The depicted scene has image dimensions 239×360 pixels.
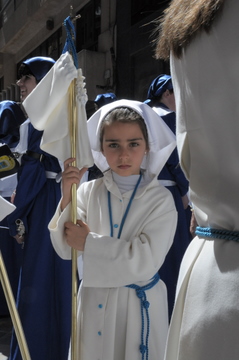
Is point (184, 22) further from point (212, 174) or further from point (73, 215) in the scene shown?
point (73, 215)

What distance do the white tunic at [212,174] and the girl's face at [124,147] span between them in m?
1.06

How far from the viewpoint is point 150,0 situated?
344 inches

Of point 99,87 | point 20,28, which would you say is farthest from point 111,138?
point 20,28

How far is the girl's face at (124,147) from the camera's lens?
7.27ft

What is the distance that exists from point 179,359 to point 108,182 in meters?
1.22

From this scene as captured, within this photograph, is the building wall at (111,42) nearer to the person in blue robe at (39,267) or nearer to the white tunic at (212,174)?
the person in blue robe at (39,267)

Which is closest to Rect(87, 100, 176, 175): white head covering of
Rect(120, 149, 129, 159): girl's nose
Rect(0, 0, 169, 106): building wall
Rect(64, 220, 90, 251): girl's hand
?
Rect(120, 149, 129, 159): girl's nose

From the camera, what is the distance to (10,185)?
449 centimetres

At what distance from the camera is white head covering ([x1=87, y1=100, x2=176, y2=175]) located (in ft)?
7.65

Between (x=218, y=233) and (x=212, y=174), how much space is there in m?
0.13

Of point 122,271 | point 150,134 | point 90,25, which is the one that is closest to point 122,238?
point 122,271

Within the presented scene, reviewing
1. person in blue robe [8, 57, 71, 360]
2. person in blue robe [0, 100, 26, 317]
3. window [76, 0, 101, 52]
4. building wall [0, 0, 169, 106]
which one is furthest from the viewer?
window [76, 0, 101, 52]

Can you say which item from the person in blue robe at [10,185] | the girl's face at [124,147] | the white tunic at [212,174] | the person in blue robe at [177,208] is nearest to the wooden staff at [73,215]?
the girl's face at [124,147]

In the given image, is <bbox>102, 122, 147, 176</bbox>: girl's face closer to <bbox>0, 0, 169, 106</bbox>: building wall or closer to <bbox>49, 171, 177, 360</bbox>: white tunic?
<bbox>49, 171, 177, 360</bbox>: white tunic
